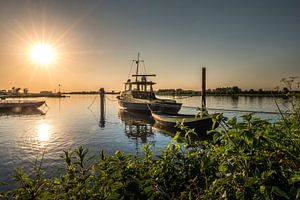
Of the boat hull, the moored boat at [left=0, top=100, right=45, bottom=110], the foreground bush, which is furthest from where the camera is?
the moored boat at [left=0, top=100, right=45, bottom=110]

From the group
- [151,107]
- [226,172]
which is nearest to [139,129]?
[151,107]

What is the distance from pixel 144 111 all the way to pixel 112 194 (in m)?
29.0

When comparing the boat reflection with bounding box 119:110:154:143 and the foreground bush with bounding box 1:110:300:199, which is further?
the boat reflection with bounding box 119:110:154:143

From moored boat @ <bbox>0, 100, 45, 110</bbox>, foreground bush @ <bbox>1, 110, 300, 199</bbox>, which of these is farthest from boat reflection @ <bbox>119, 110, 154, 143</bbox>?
moored boat @ <bbox>0, 100, 45, 110</bbox>

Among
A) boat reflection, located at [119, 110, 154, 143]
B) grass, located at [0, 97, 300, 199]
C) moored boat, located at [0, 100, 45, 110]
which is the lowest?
boat reflection, located at [119, 110, 154, 143]

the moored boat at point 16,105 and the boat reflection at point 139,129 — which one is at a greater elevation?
the moored boat at point 16,105

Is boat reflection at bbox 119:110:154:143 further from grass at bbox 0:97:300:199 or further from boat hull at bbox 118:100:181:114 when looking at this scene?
grass at bbox 0:97:300:199

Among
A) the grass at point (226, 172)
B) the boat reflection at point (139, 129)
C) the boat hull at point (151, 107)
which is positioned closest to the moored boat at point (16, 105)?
the boat hull at point (151, 107)

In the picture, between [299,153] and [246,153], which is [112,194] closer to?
[246,153]

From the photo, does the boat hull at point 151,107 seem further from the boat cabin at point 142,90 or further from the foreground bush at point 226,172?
the foreground bush at point 226,172

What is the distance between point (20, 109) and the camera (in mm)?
41031

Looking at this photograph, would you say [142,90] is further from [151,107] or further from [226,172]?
[226,172]

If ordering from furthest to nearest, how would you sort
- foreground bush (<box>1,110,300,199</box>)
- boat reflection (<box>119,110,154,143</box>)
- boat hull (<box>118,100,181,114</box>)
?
boat hull (<box>118,100,181,114</box>) → boat reflection (<box>119,110,154,143</box>) → foreground bush (<box>1,110,300,199</box>)

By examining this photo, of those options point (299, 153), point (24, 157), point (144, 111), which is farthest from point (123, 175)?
point (144, 111)
